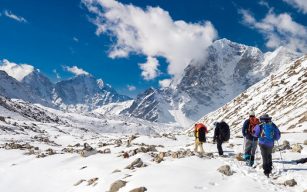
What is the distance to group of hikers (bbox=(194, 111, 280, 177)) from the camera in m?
21.4

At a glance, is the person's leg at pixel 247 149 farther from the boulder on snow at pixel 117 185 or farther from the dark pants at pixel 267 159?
the boulder on snow at pixel 117 185

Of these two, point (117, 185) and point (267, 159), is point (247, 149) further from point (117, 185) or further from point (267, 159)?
point (117, 185)

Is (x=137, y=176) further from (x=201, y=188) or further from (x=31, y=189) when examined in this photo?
(x=31, y=189)

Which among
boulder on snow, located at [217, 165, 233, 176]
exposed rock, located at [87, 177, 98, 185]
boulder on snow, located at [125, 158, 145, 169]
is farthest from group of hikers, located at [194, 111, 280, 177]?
exposed rock, located at [87, 177, 98, 185]

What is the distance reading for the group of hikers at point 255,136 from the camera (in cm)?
2141

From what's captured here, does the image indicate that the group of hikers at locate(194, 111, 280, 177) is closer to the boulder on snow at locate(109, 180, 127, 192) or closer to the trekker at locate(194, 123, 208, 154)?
the trekker at locate(194, 123, 208, 154)

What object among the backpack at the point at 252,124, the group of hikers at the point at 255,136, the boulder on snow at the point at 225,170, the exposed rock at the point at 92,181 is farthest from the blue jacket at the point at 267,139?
the exposed rock at the point at 92,181

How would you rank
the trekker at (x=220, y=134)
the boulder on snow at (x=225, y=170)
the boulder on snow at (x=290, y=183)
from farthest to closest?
the trekker at (x=220, y=134) < the boulder on snow at (x=225, y=170) < the boulder on snow at (x=290, y=183)

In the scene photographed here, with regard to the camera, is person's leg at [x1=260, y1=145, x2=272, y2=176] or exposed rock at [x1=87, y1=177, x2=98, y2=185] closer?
person's leg at [x1=260, y1=145, x2=272, y2=176]

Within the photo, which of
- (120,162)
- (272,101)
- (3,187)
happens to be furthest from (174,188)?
(272,101)

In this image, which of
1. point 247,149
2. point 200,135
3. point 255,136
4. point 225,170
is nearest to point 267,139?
point 255,136

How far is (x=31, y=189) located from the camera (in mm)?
25141

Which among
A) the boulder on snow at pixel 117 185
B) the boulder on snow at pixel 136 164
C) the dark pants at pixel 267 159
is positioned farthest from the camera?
the boulder on snow at pixel 136 164

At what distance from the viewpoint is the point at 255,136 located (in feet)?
72.3
